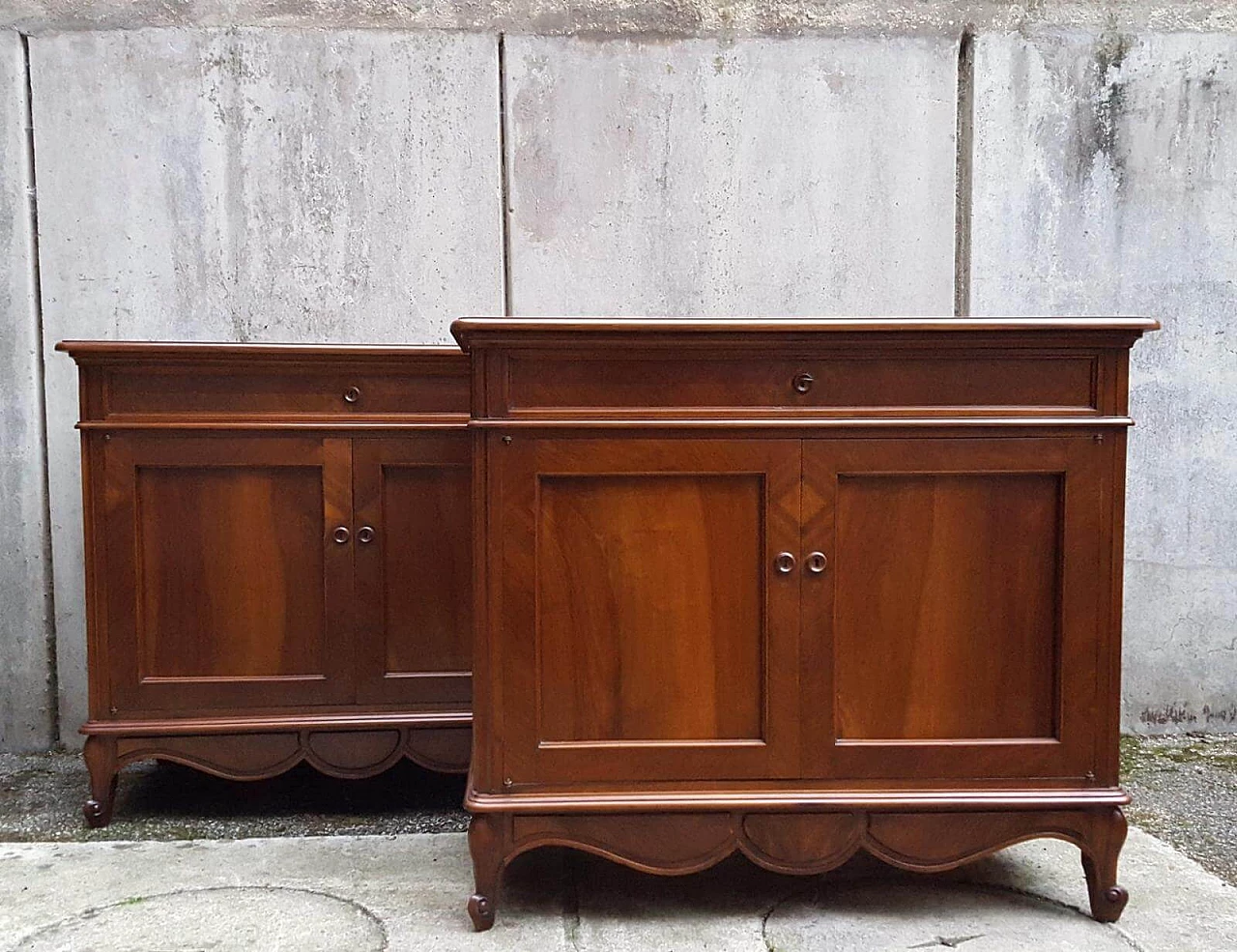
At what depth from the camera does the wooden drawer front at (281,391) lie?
2457 millimetres

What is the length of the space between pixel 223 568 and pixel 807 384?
1.55 metres

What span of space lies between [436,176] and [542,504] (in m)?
1.58

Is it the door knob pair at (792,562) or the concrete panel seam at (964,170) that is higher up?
the concrete panel seam at (964,170)

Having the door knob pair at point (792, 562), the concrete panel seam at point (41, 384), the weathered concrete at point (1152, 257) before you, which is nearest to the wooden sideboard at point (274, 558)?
the concrete panel seam at point (41, 384)

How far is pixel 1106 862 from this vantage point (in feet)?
6.38

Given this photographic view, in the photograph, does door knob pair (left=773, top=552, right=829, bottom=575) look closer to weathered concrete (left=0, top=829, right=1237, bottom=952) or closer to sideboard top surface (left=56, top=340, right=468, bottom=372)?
weathered concrete (left=0, top=829, right=1237, bottom=952)

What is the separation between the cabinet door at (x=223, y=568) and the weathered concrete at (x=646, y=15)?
143 cm

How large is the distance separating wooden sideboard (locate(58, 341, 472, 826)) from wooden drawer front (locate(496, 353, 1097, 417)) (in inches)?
27.6

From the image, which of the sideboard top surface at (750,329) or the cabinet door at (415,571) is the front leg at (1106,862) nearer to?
the sideboard top surface at (750,329)

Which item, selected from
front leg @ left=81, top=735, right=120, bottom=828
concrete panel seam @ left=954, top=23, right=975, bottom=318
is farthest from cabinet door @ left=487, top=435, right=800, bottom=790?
concrete panel seam @ left=954, top=23, right=975, bottom=318

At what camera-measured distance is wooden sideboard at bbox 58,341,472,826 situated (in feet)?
8.07

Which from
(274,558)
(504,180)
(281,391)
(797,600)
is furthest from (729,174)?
(274,558)

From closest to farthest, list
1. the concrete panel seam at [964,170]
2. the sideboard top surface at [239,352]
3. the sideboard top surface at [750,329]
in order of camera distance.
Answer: the sideboard top surface at [750,329], the sideboard top surface at [239,352], the concrete panel seam at [964,170]

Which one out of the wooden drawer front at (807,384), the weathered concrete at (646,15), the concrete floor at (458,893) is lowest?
the concrete floor at (458,893)
